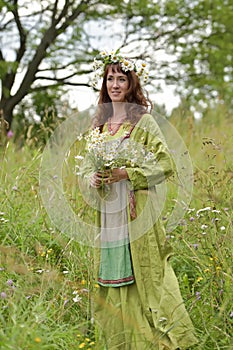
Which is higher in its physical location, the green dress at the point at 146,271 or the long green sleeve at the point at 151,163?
the long green sleeve at the point at 151,163

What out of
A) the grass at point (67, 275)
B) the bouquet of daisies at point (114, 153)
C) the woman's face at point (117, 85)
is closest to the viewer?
the grass at point (67, 275)

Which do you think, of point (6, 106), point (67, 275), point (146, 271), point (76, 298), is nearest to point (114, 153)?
point (146, 271)

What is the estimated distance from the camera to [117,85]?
2.75 metres

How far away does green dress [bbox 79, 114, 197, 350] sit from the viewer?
8.74ft

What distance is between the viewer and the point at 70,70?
321 inches

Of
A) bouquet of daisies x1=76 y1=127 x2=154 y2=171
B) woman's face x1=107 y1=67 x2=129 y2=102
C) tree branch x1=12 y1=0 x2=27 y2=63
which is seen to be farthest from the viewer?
tree branch x1=12 y1=0 x2=27 y2=63

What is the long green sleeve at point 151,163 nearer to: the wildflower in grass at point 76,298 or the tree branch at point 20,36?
the wildflower in grass at point 76,298

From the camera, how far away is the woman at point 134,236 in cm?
265

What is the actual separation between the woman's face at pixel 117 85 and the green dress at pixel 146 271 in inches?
5.7

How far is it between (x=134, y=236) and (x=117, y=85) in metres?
0.70

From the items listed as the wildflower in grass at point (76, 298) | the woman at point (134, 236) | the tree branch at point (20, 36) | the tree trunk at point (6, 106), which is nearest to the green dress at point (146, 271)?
the woman at point (134, 236)

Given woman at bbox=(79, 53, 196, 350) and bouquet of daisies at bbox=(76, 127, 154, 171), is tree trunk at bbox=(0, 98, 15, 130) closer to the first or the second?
woman at bbox=(79, 53, 196, 350)

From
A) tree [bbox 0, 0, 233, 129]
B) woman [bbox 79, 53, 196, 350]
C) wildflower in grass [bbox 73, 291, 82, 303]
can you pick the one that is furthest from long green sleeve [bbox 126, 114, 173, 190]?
tree [bbox 0, 0, 233, 129]

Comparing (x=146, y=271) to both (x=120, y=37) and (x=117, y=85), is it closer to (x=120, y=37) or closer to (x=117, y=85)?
(x=117, y=85)
